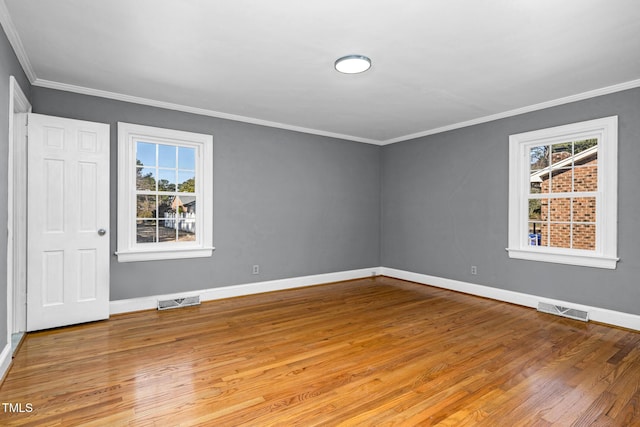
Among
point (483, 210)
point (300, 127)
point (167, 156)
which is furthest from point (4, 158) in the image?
point (483, 210)

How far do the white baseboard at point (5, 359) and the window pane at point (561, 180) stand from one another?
571 cm

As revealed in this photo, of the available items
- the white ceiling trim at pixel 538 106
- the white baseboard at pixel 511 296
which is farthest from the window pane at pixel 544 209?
the white ceiling trim at pixel 538 106

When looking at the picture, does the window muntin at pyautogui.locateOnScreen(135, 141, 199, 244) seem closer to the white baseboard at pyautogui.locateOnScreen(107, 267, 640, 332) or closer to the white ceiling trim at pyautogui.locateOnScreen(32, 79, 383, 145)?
the white ceiling trim at pyautogui.locateOnScreen(32, 79, 383, 145)

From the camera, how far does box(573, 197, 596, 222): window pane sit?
408cm

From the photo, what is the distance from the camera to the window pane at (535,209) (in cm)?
451

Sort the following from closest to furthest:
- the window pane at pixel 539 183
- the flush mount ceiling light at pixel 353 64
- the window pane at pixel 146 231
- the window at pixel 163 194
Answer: the flush mount ceiling light at pixel 353 64 → the window at pixel 163 194 → the window pane at pixel 146 231 → the window pane at pixel 539 183

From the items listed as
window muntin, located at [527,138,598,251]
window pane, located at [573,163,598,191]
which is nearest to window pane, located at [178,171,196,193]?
window muntin, located at [527,138,598,251]

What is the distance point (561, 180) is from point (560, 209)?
1.18ft

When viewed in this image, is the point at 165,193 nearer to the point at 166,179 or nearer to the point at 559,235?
the point at 166,179

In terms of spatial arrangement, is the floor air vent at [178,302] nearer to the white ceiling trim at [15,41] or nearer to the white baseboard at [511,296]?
the white ceiling trim at [15,41]

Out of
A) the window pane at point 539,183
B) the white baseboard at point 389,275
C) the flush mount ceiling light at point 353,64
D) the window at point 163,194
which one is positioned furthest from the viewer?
the window pane at point 539,183

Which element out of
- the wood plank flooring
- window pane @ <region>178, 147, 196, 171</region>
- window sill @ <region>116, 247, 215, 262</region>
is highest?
window pane @ <region>178, 147, 196, 171</region>

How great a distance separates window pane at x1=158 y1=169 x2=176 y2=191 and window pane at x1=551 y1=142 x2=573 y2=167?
487 centimetres

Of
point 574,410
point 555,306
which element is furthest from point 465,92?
point 574,410
